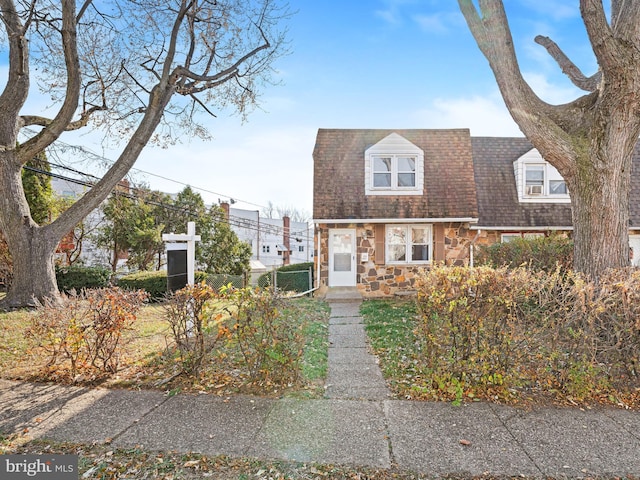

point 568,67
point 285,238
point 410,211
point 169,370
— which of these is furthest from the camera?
point 285,238

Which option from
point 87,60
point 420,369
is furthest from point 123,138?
point 420,369

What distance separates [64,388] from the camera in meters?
4.34

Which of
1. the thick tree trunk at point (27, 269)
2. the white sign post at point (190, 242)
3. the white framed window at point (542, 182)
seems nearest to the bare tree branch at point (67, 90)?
the thick tree trunk at point (27, 269)

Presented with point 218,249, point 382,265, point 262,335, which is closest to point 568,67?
point 382,265

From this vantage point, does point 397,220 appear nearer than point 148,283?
Yes

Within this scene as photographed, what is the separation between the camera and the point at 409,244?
1263 cm

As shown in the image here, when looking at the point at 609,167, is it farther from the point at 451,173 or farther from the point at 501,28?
the point at 451,173

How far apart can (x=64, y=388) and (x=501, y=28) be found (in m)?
8.27

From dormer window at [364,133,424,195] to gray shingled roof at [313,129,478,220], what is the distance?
0.26 metres

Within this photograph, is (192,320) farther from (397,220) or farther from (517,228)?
(517,228)

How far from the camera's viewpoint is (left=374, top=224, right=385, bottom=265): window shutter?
Answer: 40.8ft

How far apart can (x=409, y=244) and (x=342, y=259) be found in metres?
2.36

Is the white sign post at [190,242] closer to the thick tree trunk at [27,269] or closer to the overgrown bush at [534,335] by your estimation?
the overgrown bush at [534,335]

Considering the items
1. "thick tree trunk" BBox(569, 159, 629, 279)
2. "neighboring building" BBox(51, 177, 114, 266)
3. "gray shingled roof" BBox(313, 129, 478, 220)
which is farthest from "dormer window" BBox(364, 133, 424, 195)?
"neighboring building" BBox(51, 177, 114, 266)
